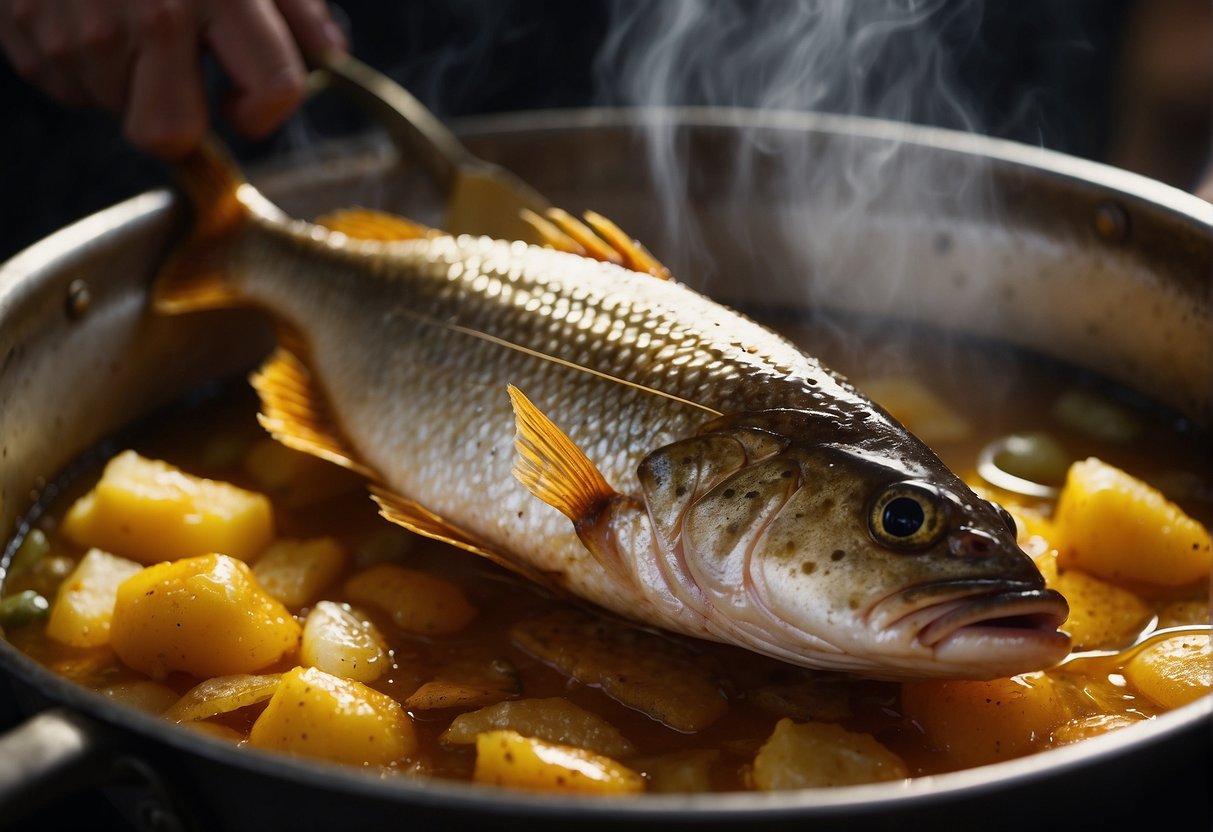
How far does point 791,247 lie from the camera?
2795mm

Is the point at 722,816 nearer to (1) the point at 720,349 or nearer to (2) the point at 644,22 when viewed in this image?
(1) the point at 720,349

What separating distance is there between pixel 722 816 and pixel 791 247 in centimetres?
192

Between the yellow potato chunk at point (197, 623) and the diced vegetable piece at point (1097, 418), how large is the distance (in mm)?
1524

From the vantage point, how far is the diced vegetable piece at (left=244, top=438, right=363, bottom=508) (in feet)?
6.93

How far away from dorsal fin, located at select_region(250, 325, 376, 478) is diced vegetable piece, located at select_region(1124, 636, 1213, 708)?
1.19m

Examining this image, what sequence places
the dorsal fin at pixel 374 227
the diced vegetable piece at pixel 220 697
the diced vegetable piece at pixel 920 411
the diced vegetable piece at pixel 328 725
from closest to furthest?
the diced vegetable piece at pixel 328 725 < the diced vegetable piece at pixel 220 697 < the diced vegetable piece at pixel 920 411 < the dorsal fin at pixel 374 227

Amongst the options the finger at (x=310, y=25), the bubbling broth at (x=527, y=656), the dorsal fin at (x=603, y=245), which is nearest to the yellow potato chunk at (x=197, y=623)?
the bubbling broth at (x=527, y=656)

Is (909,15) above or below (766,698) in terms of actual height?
above

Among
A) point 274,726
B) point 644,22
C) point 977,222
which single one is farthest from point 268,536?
point 644,22

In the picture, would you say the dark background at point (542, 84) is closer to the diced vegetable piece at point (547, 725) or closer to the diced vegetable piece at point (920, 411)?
the diced vegetable piece at point (920, 411)

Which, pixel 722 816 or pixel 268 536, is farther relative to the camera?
pixel 268 536

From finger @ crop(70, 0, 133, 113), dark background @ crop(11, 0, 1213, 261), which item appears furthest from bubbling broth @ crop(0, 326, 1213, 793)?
dark background @ crop(11, 0, 1213, 261)

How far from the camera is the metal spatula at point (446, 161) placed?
8.33 ft

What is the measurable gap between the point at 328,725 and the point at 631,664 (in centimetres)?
42
